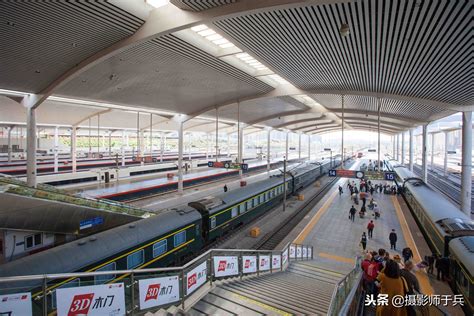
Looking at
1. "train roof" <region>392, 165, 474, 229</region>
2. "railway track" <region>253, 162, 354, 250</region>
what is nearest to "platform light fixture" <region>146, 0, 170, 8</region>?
"railway track" <region>253, 162, 354, 250</region>

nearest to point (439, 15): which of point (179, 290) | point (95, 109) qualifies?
point (179, 290)

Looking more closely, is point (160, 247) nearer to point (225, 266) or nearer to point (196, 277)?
point (225, 266)

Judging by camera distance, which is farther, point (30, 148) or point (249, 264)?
point (30, 148)

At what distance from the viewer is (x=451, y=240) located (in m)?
9.55

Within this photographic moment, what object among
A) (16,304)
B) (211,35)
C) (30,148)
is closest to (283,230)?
(211,35)

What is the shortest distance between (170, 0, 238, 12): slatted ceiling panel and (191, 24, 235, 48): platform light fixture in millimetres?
2121

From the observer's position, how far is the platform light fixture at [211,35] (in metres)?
11.2

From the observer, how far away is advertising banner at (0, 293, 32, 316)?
3178 mm

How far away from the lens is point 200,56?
13.2 m

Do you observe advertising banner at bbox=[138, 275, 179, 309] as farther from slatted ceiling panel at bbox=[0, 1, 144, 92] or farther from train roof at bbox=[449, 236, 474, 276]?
slatted ceiling panel at bbox=[0, 1, 144, 92]

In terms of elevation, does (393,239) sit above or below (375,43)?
below

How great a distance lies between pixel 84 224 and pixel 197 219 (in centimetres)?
544

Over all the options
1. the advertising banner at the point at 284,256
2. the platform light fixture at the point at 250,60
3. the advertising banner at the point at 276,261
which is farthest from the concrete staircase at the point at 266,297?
the platform light fixture at the point at 250,60

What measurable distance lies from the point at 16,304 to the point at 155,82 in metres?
15.1
